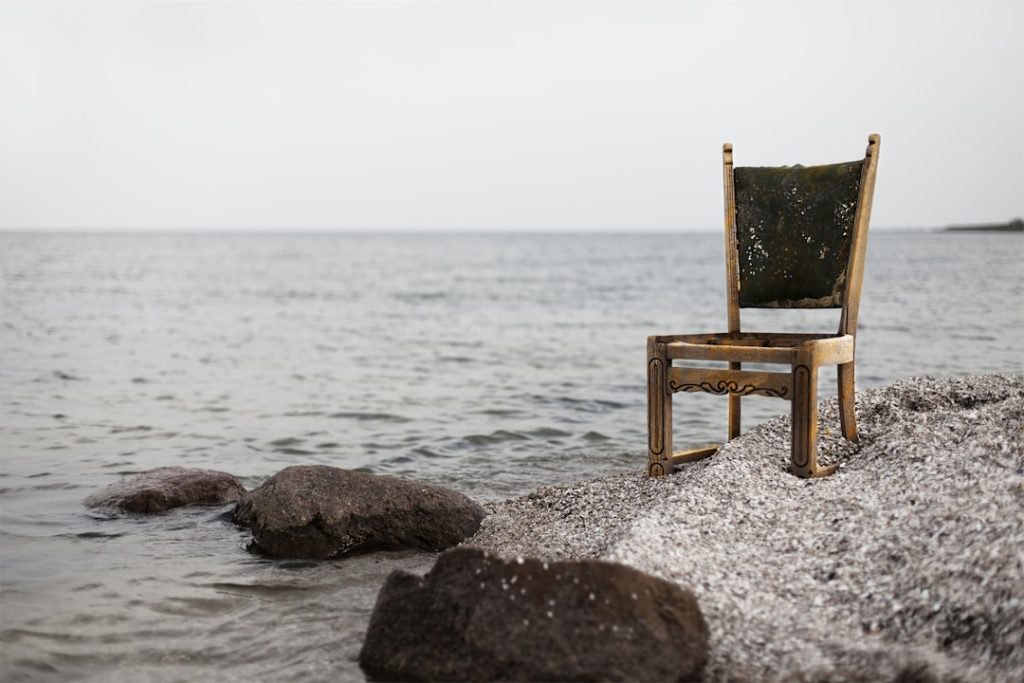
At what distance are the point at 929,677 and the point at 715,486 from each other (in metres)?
1.88

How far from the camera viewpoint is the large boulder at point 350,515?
17.7 feet

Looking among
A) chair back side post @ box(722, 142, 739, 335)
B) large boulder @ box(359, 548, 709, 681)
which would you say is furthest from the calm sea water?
chair back side post @ box(722, 142, 739, 335)

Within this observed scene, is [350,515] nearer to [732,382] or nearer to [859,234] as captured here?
[732,382]

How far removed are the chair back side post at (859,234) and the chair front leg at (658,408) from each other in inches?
44.6

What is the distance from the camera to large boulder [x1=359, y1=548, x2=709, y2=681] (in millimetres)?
3133

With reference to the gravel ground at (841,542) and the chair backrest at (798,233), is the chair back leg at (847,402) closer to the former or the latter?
the gravel ground at (841,542)

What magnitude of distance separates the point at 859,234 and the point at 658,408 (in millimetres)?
1622

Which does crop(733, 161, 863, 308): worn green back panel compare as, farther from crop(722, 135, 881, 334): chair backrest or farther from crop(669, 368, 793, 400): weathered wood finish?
crop(669, 368, 793, 400): weathered wood finish

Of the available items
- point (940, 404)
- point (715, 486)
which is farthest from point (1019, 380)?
point (715, 486)

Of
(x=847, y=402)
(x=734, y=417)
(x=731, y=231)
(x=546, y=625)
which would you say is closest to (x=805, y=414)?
(x=847, y=402)

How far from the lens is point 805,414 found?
4828 millimetres

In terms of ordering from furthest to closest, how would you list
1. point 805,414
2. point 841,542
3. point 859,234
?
1. point 859,234
2. point 805,414
3. point 841,542

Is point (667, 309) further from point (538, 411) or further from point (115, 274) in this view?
point (115, 274)

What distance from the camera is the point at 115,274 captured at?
146 ft
